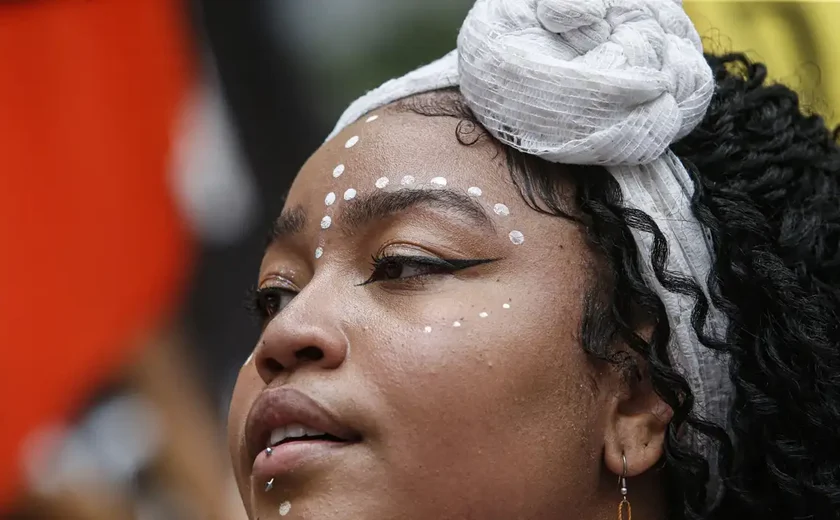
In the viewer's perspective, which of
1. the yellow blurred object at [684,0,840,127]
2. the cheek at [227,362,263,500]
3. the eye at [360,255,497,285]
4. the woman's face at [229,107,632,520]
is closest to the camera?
the woman's face at [229,107,632,520]

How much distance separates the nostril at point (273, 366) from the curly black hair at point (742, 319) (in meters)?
0.57

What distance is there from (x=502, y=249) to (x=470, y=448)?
376 millimetres

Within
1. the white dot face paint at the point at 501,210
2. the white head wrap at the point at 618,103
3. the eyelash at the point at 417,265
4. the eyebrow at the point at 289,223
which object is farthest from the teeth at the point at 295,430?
the white head wrap at the point at 618,103

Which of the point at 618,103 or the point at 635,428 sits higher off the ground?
the point at 618,103

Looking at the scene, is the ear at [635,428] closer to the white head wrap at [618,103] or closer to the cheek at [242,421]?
the white head wrap at [618,103]

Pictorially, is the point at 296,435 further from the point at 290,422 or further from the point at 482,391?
the point at 482,391

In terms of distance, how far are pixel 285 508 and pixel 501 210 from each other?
674 millimetres

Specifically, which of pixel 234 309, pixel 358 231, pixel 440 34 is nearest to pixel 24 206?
pixel 234 309

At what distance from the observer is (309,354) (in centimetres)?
184

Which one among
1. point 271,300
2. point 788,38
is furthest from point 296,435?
point 788,38

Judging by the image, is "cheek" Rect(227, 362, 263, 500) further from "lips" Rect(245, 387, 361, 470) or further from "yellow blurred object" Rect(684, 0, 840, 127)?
"yellow blurred object" Rect(684, 0, 840, 127)

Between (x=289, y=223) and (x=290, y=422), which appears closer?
(x=290, y=422)

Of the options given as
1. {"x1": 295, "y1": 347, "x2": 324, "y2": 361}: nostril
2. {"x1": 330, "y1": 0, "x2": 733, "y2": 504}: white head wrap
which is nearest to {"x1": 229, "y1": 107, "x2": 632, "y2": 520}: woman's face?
{"x1": 295, "y1": 347, "x2": 324, "y2": 361}: nostril

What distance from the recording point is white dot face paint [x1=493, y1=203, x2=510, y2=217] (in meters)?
1.93
